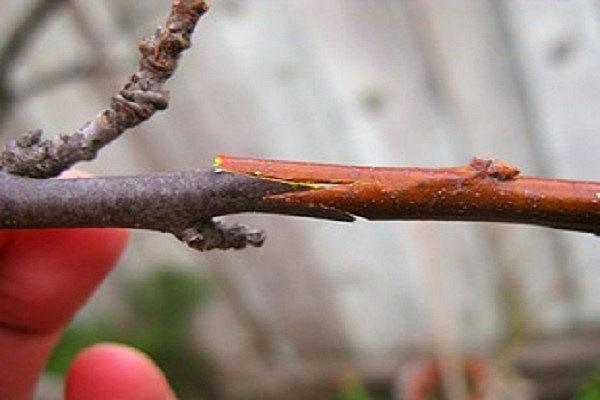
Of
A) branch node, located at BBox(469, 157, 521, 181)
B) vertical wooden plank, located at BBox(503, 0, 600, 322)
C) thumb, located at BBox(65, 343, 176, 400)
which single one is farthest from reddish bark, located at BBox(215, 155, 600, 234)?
vertical wooden plank, located at BBox(503, 0, 600, 322)

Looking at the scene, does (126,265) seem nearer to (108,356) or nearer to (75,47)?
(75,47)

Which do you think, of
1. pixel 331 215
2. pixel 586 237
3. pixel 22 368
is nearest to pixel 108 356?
pixel 22 368

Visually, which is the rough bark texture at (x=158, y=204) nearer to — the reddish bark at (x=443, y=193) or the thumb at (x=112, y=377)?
the reddish bark at (x=443, y=193)

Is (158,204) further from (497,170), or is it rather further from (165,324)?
(165,324)

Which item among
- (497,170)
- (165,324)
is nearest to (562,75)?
(165,324)

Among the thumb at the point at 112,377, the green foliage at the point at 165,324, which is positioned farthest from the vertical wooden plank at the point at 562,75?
the thumb at the point at 112,377

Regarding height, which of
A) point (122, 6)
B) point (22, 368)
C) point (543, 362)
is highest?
point (543, 362)

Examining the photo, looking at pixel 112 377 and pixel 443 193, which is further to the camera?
pixel 112 377

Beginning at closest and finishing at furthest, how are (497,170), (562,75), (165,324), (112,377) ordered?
(497,170) < (112,377) < (562,75) < (165,324)

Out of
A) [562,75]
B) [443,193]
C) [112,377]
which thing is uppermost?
[562,75]
